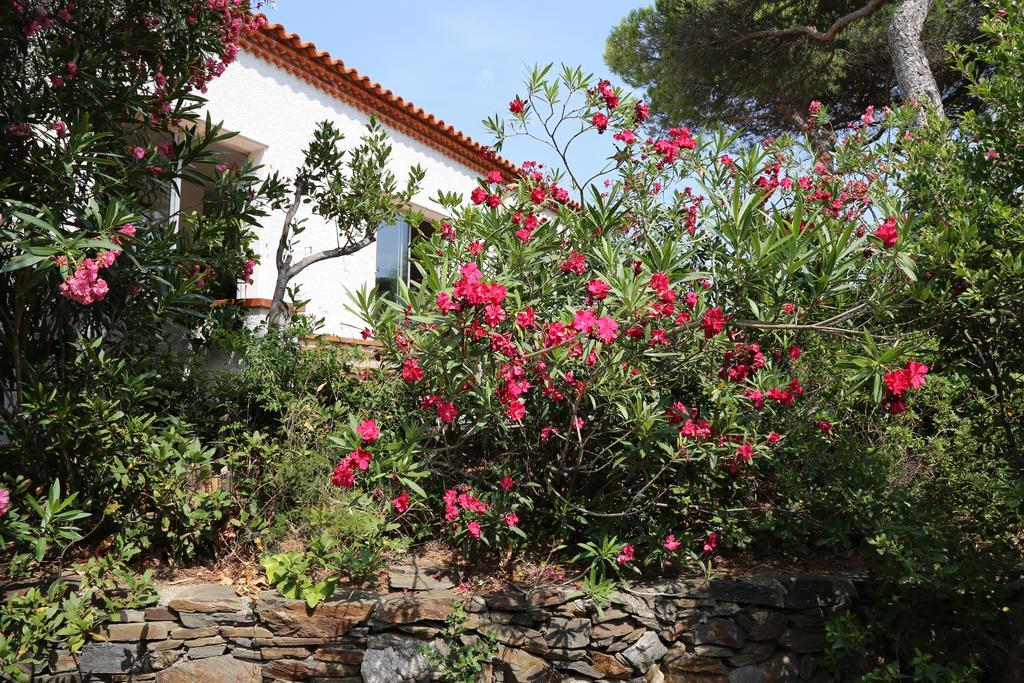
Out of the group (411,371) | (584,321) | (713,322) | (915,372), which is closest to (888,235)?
(915,372)

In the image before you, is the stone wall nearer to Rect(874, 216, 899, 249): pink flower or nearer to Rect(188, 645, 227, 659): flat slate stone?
Rect(188, 645, 227, 659): flat slate stone

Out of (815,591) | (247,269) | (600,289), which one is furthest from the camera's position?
(247,269)

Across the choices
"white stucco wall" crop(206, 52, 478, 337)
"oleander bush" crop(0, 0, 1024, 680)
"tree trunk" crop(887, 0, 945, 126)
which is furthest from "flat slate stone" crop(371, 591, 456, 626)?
"tree trunk" crop(887, 0, 945, 126)

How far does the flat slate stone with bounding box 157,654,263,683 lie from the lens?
155 inches

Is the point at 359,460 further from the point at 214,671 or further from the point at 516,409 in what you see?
the point at 214,671

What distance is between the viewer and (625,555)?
3963mm

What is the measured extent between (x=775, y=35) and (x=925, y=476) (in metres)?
9.17

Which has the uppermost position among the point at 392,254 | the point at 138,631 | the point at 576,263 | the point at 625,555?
the point at 392,254

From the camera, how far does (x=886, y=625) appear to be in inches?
160

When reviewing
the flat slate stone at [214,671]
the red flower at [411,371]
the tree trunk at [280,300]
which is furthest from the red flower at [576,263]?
the tree trunk at [280,300]

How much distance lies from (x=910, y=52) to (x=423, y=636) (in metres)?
9.51

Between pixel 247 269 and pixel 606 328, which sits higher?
pixel 247 269

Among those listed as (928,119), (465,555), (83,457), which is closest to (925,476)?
(928,119)

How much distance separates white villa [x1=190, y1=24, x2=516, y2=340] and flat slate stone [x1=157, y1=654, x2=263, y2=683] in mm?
2803
